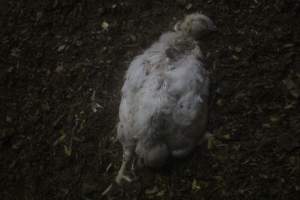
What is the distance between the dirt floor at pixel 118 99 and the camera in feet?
7.88

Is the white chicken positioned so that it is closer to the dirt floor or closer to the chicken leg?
the chicken leg

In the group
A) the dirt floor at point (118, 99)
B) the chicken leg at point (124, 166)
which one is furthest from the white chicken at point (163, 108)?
the dirt floor at point (118, 99)

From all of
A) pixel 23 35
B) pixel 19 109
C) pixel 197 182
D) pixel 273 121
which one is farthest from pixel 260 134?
pixel 23 35

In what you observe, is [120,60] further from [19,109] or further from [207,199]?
[207,199]

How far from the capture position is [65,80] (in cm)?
297

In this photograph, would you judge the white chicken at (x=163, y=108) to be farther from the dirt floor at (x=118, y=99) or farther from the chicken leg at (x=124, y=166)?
the dirt floor at (x=118, y=99)

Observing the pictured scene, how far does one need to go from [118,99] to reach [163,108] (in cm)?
57

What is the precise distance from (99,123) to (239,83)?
103cm

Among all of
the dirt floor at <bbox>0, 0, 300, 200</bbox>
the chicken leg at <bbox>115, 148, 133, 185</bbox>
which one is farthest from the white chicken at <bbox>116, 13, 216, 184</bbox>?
the dirt floor at <bbox>0, 0, 300, 200</bbox>

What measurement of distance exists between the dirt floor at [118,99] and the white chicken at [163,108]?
0.12 metres

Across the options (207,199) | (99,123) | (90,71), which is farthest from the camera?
(90,71)

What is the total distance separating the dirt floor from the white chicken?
0.41 feet

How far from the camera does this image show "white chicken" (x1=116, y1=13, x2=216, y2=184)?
2.36 metres

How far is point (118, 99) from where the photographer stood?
282 centimetres
